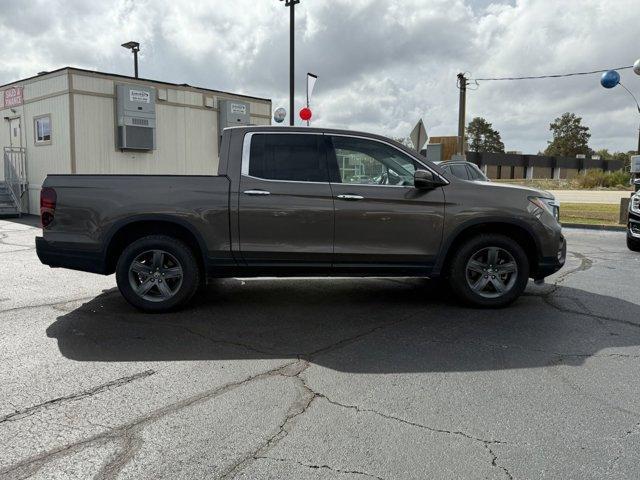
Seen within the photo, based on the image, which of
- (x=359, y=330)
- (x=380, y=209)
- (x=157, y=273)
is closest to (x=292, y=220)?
(x=380, y=209)

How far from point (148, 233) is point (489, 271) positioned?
3.65m

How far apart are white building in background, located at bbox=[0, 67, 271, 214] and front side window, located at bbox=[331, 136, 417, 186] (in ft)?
38.7

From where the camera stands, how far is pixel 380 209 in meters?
5.54

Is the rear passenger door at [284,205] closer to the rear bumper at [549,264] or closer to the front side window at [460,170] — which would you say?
the rear bumper at [549,264]

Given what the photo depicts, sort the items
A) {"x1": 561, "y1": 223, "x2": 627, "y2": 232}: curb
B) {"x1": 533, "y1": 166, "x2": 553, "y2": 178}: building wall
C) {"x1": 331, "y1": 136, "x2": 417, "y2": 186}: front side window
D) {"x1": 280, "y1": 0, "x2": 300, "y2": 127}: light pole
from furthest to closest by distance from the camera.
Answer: {"x1": 533, "y1": 166, "x2": 553, "y2": 178}: building wall
{"x1": 280, "y1": 0, "x2": 300, "y2": 127}: light pole
{"x1": 561, "y1": 223, "x2": 627, "y2": 232}: curb
{"x1": 331, "y1": 136, "x2": 417, "y2": 186}: front side window

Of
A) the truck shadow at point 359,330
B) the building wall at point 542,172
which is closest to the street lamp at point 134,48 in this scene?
the truck shadow at point 359,330

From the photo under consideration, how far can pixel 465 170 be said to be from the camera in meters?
13.2

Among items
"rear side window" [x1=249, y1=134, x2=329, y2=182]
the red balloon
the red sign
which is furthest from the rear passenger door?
the red sign

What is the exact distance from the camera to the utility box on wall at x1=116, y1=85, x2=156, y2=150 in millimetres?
15727

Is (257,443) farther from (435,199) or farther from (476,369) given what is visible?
(435,199)

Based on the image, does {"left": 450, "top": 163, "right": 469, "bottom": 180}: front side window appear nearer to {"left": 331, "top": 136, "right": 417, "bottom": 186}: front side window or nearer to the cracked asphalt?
the cracked asphalt

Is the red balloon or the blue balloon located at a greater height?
the blue balloon

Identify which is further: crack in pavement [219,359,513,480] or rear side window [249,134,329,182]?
rear side window [249,134,329,182]

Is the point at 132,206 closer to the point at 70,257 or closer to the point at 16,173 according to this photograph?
the point at 70,257
